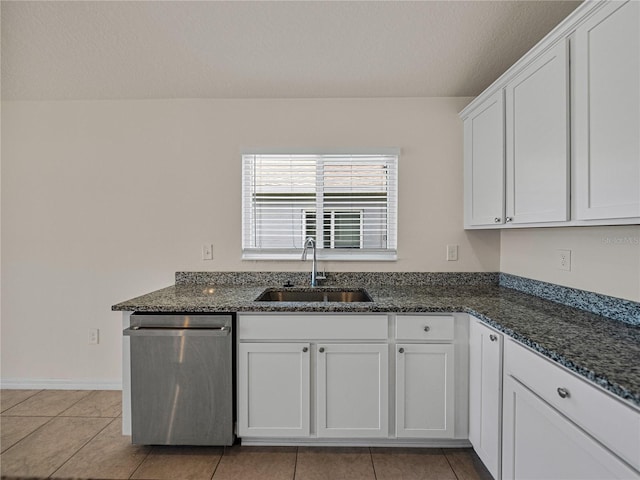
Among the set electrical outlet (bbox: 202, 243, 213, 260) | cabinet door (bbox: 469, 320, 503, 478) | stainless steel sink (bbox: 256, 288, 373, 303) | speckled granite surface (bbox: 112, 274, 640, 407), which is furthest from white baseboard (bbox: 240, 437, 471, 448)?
electrical outlet (bbox: 202, 243, 213, 260)

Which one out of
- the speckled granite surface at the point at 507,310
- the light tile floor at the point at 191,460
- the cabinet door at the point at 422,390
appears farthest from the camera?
the cabinet door at the point at 422,390

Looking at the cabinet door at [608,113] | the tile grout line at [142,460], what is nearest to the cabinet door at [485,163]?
the cabinet door at [608,113]

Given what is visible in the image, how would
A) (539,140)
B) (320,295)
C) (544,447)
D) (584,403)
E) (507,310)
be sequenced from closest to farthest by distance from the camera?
(584,403)
(544,447)
(539,140)
(507,310)
(320,295)

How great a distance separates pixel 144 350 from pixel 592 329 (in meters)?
2.22

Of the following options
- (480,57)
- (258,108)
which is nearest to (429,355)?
(480,57)

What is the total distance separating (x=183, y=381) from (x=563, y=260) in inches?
90.6

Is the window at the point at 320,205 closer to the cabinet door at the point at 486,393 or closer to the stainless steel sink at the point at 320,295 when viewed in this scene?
the stainless steel sink at the point at 320,295

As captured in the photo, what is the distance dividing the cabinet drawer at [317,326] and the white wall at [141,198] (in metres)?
0.75

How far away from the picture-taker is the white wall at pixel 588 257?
59.9 inches

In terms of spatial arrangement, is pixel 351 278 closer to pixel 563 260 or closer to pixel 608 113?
pixel 563 260

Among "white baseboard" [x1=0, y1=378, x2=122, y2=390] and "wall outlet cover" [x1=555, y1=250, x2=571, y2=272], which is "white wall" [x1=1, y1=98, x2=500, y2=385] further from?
"wall outlet cover" [x1=555, y1=250, x2=571, y2=272]

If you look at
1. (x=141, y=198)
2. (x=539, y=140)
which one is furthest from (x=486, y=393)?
(x=141, y=198)

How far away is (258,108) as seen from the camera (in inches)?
102

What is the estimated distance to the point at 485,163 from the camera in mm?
2164
